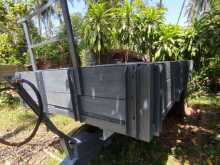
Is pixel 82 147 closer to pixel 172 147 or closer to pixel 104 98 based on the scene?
pixel 104 98

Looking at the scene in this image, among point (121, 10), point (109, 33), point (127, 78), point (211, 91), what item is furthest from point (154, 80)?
point (211, 91)

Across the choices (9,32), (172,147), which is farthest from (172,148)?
(9,32)

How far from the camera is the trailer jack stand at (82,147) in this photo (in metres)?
1.54

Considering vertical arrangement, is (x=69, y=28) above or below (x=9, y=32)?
below

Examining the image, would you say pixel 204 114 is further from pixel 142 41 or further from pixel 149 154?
pixel 142 41

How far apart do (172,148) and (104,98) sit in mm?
1610

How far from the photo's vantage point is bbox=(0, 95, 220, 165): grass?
219 centimetres

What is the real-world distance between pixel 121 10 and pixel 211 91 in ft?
11.5

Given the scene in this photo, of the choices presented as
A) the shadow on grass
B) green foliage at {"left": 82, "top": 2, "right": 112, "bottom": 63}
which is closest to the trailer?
Result: the shadow on grass

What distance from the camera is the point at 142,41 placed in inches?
214

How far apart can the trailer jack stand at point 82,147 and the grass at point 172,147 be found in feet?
2.11

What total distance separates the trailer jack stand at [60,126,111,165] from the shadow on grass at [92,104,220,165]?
643mm

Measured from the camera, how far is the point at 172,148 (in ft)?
7.98

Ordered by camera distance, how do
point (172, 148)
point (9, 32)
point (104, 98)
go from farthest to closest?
point (9, 32)
point (172, 148)
point (104, 98)
